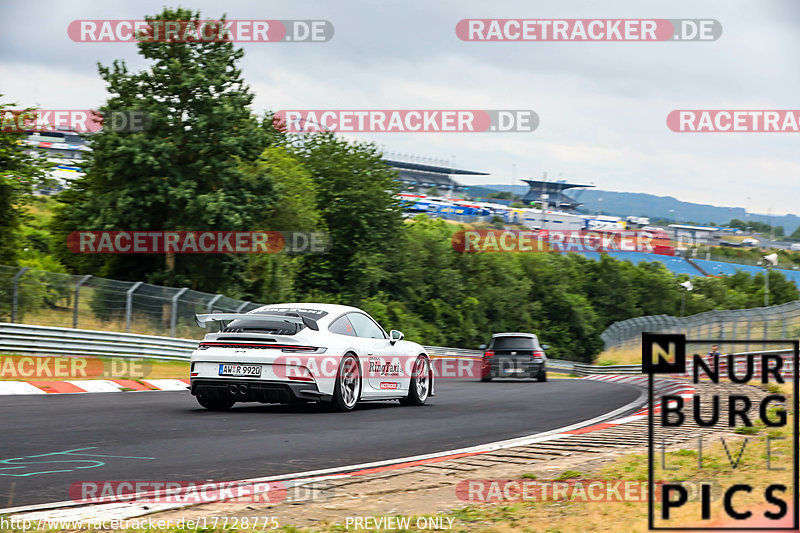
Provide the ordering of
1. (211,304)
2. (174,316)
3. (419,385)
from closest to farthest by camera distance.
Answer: (419,385) → (174,316) → (211,304)

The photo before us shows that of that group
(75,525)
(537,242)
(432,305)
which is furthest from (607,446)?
(537,242)

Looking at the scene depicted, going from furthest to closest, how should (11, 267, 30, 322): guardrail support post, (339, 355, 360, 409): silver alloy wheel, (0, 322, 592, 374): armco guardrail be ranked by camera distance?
(11, 267, 30, 322): guardrail support post < (0, 322, 592, 374): armco guardrail < (339, 355, 360, 409): silver alloy wheel

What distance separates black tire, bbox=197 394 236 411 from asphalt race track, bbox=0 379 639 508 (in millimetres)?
189

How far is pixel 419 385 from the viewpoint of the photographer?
552 inches

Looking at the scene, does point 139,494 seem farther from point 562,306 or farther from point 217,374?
point 562,306

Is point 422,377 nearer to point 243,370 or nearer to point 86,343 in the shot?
point 243,370

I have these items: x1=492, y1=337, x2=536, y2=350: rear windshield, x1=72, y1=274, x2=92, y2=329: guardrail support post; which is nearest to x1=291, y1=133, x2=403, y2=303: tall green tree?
x1=492, y1=337, x2=536, y2=350: rear windshield

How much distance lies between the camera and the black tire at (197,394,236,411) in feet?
38.9

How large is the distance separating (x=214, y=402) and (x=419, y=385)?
11.4ft

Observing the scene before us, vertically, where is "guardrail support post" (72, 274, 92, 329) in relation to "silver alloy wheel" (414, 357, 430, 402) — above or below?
above

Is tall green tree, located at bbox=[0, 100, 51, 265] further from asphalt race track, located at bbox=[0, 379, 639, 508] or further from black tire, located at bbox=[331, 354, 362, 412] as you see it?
black tire, located at bbox=[331, 354, 362, 412]

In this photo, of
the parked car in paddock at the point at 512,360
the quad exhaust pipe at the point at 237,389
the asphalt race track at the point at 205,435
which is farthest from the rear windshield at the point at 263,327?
the parked car in paddock at the point at 512,360

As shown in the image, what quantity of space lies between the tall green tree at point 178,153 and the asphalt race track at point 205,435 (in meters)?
20.4

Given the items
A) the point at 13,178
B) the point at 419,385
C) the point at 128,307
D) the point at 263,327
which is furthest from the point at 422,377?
the point at 13,178
